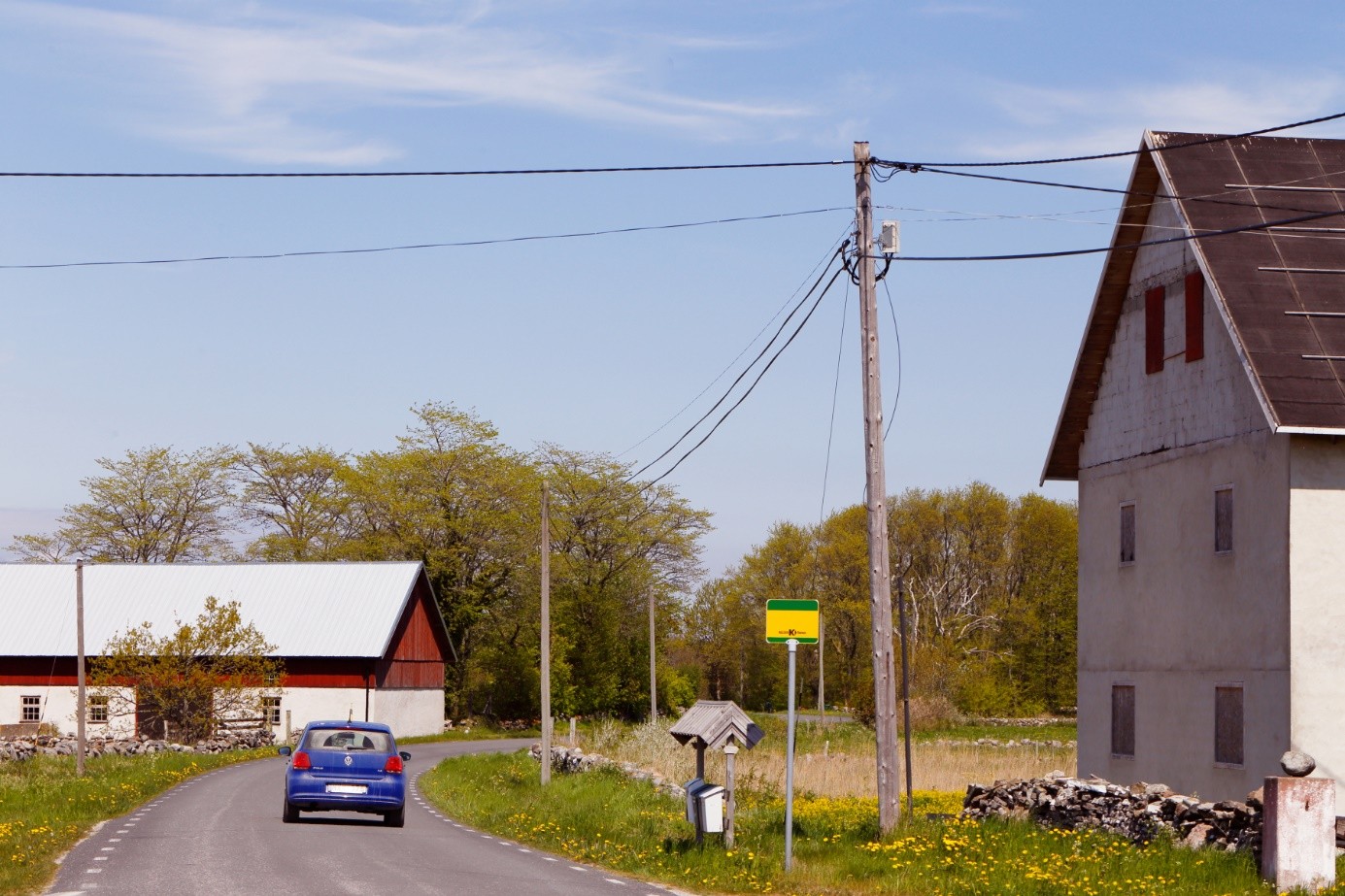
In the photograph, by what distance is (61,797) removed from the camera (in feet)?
94.5

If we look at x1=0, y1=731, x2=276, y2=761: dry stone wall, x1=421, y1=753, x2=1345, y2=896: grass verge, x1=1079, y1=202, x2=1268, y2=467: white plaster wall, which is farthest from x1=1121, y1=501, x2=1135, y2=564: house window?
x1=0, y1=731, x2=276, y2=761: dry stone wall

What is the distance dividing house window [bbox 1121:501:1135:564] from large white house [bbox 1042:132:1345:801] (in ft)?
0.16

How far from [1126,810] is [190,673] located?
43512 millimetres

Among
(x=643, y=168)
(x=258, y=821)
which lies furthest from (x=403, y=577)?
(x=643, y=168)

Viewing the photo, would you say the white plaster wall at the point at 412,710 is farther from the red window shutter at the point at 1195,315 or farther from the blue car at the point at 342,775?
the red window shutter at the point at 1195,315

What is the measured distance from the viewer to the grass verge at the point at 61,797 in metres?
17.9

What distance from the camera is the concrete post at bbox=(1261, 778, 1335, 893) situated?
15602 millimetres

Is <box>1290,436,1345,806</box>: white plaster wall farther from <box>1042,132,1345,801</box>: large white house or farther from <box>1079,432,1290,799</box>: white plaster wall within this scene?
<box>1079,432,1290,799</box>: white plaster wall

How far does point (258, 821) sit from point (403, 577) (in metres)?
41.4

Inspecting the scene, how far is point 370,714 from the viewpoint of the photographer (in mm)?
62625

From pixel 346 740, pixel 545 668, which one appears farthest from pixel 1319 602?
pixel 545 668

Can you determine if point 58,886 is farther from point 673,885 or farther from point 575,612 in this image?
point 575,612

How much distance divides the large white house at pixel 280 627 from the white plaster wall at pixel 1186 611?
3842 cm

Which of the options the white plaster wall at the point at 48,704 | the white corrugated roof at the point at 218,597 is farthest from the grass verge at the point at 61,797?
the white plaster wall at the point at 48,704
